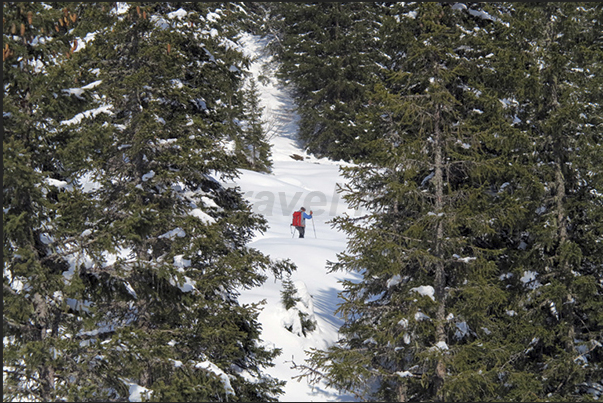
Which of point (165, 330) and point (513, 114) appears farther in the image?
point (513, 114)

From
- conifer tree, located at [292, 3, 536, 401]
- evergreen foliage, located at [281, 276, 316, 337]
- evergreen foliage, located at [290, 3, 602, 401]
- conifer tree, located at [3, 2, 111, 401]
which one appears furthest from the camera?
evergreen foliage, located at [281, 276, 316, 337]

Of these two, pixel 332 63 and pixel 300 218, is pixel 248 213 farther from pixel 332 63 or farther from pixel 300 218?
pixel 332 63

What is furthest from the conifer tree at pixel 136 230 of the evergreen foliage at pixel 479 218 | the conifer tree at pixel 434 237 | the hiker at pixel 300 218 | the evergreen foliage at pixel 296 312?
the hiker at pixel 300 218

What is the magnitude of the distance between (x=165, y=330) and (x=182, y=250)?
47.7 inches

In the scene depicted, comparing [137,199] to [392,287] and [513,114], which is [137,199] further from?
[513,114]

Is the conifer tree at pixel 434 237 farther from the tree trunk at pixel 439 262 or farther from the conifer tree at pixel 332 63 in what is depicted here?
the conifer tree at pixel 332 63

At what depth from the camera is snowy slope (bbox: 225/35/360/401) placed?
1297 cm

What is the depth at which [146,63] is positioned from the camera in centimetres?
869

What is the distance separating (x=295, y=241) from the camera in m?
20.6

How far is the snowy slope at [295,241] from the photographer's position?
13.0 metres

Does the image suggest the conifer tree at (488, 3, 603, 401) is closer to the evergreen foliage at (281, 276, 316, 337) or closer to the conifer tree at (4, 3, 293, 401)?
the conifer tree at (4, 3, 293, 401)

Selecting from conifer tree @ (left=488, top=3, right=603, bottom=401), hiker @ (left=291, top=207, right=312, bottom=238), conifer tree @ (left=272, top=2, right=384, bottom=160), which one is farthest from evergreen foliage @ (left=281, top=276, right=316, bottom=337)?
conifer tree @ (left=272, top=2, right=384, bottom=160)

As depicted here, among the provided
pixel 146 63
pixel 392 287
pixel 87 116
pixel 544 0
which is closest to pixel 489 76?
pixel 544 0

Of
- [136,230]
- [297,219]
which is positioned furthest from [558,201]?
[297,219]
